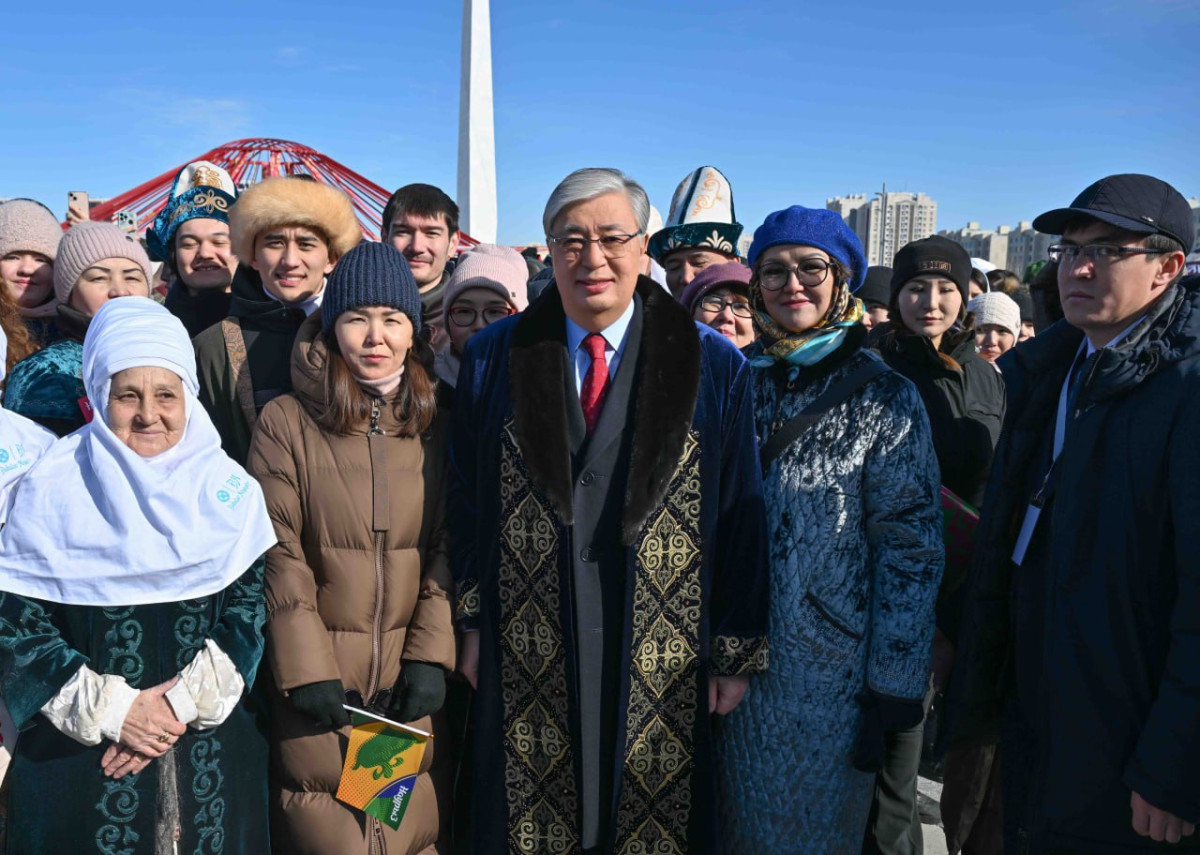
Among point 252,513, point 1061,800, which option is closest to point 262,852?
point 252,513

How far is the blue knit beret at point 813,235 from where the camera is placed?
2240mm

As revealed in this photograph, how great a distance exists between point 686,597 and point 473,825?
0.91 metres

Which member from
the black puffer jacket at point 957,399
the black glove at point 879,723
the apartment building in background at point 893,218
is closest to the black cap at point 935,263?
the black puffer jacket at point 957,399

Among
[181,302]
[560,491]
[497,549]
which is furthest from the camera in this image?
[181,302]

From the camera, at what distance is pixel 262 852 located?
2.20 meters

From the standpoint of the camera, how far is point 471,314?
3.21m

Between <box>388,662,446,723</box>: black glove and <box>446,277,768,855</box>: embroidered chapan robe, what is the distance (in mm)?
132

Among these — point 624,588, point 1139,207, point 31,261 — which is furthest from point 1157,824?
point 31,261

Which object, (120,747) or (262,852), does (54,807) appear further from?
(262,852)

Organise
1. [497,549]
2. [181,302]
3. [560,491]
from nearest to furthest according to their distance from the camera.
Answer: [560,491]
[497,549]
[181,302]

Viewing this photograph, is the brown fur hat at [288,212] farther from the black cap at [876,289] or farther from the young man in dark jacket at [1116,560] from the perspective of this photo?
the black cap at [876,289]

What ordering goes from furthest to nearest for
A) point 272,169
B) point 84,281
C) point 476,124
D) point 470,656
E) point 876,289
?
point 476,124 < point 272,169 < point 876,289 < point 84,281 < point 470,656

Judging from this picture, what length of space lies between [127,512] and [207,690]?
483 millimetres

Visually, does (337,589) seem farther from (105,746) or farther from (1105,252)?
(1105,252)
